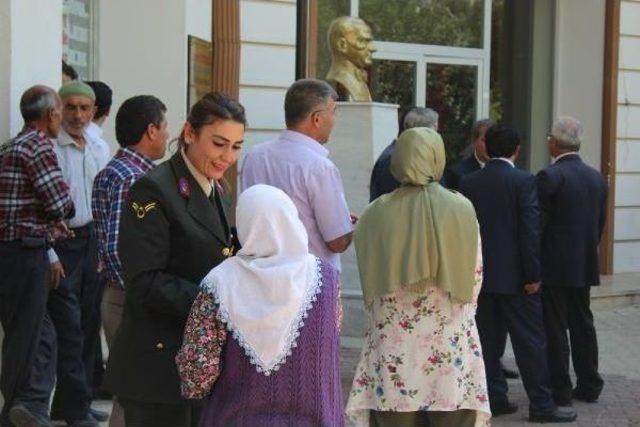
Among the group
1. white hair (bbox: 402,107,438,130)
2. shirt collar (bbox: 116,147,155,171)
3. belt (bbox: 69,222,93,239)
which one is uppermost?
white hair (bbox: 402,107,438,130)

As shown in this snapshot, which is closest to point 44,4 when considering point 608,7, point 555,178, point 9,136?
point 9,136

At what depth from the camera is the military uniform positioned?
14.9 ft

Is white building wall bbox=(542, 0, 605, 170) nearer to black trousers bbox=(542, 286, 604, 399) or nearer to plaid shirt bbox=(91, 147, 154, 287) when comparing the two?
black trousers bbox=(542, 286, 604, 399)

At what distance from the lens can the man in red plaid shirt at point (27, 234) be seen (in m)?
6.74

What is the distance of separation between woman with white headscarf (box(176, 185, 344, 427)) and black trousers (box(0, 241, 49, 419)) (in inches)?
112

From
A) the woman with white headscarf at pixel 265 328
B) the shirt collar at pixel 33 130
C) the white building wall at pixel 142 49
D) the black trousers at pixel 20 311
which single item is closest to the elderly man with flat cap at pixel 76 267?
the black trousers at pixel 20 311

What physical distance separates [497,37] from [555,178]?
326 inches

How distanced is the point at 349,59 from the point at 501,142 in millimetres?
3615

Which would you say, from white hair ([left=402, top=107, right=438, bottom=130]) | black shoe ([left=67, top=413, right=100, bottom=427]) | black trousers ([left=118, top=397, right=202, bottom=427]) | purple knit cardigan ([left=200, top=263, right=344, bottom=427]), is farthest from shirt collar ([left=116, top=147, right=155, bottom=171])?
white hair ([left=402, top=107, right=438, bottom=130])

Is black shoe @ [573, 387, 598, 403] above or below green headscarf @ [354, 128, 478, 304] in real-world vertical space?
below

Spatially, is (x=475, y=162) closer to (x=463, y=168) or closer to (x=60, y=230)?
(x=463, y=168)

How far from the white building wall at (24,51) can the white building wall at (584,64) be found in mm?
Answer: 9139

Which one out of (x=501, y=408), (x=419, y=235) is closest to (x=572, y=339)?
(x=501, y=408)

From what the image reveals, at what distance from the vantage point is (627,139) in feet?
51.9
